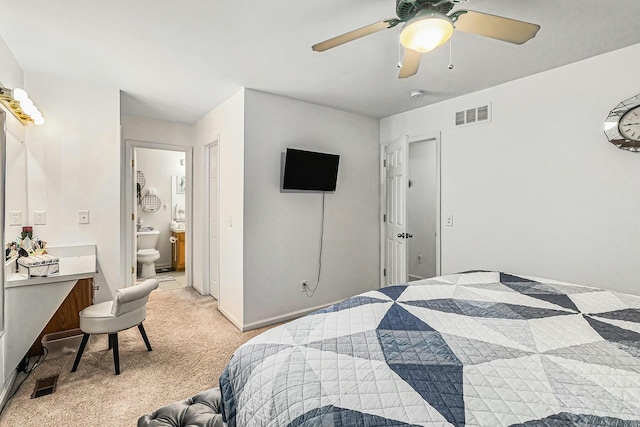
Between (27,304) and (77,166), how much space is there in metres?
1.34

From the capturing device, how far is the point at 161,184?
19.9 feet

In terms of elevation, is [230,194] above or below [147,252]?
above

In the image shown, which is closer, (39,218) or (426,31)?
(426,31)

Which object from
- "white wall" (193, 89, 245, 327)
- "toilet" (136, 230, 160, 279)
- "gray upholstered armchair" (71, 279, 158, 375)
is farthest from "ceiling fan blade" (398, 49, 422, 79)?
"toilet" (136, 230, 160, 279)

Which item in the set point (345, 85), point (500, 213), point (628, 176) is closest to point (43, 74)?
point (345, 85)

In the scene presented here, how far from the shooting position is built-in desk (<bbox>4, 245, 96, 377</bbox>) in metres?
2.03

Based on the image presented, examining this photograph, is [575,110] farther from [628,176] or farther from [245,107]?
[245,107]

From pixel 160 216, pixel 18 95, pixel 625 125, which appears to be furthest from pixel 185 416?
pixel 160 216

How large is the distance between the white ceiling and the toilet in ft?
9.33

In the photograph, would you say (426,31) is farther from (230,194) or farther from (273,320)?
(273,320)

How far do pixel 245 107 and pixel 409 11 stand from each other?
195 centimetres

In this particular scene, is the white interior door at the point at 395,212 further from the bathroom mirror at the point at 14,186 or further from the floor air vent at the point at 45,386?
the bathroom mirror at the point at 14,186

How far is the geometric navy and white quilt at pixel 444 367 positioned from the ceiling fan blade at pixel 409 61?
4.66ft

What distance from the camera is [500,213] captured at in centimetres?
302
